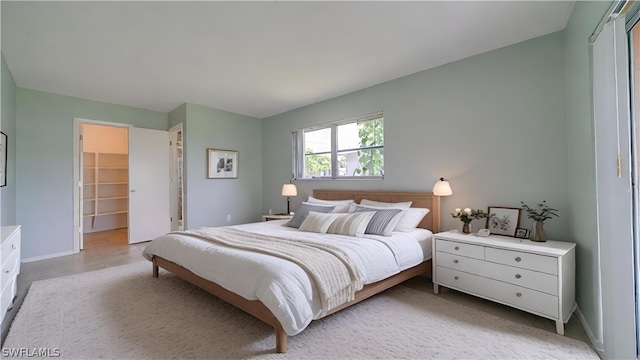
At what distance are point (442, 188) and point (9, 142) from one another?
5.45 metres

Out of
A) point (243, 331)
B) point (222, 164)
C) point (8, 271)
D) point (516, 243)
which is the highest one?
point (222, 164)

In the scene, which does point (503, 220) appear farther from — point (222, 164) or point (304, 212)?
point (222, 164)

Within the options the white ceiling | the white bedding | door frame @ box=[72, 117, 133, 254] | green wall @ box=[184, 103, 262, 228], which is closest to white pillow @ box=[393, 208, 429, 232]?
the white bedding

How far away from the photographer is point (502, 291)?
91.3 inches

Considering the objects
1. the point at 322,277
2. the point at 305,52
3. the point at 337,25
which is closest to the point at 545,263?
the point at 322,277

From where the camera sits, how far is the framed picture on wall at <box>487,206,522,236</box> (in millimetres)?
2725

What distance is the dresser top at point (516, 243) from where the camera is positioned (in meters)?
2.14

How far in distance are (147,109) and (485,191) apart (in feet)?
18.8

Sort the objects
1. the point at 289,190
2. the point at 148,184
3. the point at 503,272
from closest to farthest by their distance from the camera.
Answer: the point at 503,272 → the point at 289,190 → the point at 148,184

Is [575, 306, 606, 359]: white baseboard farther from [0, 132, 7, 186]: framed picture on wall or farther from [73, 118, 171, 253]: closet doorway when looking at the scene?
[73, 118, 171, 253]: closet doorway

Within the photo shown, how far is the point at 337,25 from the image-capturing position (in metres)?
2.44

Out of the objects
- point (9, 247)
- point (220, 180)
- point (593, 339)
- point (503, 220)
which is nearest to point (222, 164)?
point (220, 180)

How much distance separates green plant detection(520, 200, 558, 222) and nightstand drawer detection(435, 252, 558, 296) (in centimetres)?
58

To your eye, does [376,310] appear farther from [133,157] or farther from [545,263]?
[133,157]
